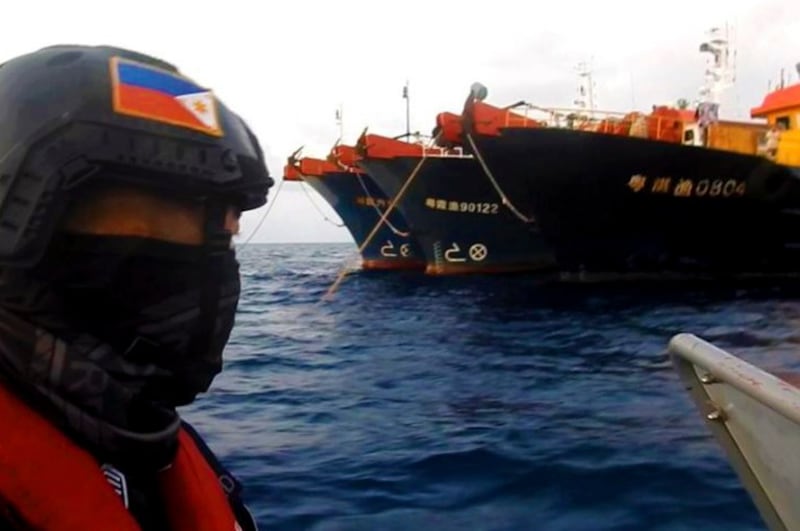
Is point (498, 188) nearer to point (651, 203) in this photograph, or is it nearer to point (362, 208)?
point (651, 203)

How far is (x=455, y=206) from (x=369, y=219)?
7.62 meters

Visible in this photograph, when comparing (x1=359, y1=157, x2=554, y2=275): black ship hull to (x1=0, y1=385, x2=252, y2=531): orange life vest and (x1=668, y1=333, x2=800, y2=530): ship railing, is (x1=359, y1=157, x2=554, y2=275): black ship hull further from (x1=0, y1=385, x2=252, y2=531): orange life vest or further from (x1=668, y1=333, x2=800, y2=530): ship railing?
(x1=0, y1=385, x2=252, y2=531): orange life vest

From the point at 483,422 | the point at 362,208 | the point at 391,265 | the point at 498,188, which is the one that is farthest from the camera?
the point at 362,208

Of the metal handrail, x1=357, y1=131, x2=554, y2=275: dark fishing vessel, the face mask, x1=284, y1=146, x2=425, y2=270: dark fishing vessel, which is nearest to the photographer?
the face mask

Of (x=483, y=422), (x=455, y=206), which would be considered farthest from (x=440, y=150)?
(x=483, y=422)

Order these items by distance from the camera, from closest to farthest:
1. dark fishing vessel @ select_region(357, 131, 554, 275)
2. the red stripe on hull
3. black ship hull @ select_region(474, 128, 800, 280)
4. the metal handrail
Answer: the metal handrail, black ship hull @ select_region(474, 128, 800, 280), dark fishing vessel @ select_region(357, 131, 554, 275), the red stripe on hull

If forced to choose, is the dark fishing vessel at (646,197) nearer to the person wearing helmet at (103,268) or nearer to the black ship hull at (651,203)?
the black ship hull at (651,203)

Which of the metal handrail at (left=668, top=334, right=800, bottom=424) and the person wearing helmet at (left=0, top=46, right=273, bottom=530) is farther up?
the person wearing helmet at (left=0, top=46, right=273, bottom=530)

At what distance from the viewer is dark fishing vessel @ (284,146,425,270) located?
27.1 metres

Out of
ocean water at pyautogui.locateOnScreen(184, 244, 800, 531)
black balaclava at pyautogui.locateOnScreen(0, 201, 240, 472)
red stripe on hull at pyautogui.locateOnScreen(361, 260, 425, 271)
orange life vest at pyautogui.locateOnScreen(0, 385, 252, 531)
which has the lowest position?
red stripe on hull at pyautogui.locateOnScreen(361, 260, 425, 271)

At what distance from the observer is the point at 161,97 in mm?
1175

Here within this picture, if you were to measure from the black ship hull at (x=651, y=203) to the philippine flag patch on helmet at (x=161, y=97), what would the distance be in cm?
1646

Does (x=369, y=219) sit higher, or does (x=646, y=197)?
(x=646, y=197)

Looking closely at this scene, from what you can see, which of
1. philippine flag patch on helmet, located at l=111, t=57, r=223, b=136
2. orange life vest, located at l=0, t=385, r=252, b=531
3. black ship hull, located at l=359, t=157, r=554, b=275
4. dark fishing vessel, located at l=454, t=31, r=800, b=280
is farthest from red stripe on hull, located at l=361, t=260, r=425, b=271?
orange life vest, located at l=0, t=385, r=252, b=531
